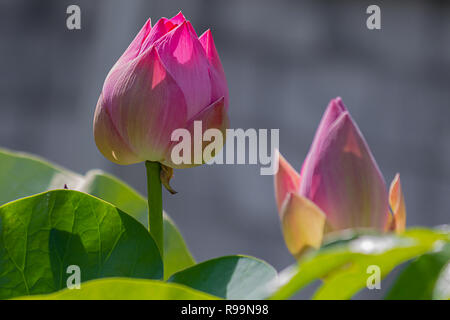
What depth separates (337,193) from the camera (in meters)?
0.22

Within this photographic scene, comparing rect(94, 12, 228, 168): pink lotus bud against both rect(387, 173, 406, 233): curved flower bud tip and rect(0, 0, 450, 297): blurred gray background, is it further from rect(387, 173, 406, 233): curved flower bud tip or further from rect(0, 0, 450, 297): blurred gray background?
rect(0, 0, 450, 297): blurred gray background

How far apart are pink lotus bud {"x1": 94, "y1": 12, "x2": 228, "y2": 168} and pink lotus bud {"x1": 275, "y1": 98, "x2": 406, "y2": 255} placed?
4 centimetres

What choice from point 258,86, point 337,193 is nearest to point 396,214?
point 337,193

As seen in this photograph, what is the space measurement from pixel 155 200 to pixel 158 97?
0.04 metres

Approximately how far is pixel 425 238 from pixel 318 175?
0.09 metres

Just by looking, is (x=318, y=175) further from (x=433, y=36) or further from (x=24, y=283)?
(x=433, y=36)

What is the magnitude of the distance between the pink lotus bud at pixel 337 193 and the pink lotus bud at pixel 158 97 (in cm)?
4

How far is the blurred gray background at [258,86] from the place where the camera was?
2.10 meters

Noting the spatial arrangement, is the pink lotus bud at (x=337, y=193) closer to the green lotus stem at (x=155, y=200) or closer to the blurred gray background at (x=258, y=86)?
the green lotus stem at (x=155, y=200)

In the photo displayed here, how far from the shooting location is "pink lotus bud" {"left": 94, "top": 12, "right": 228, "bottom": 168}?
0.73ft

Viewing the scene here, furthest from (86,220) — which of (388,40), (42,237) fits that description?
(388,40)

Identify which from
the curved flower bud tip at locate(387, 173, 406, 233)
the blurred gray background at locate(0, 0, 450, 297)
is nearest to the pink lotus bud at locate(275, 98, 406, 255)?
the curved flower bud tip at locate(387, 173, 406, 233)
